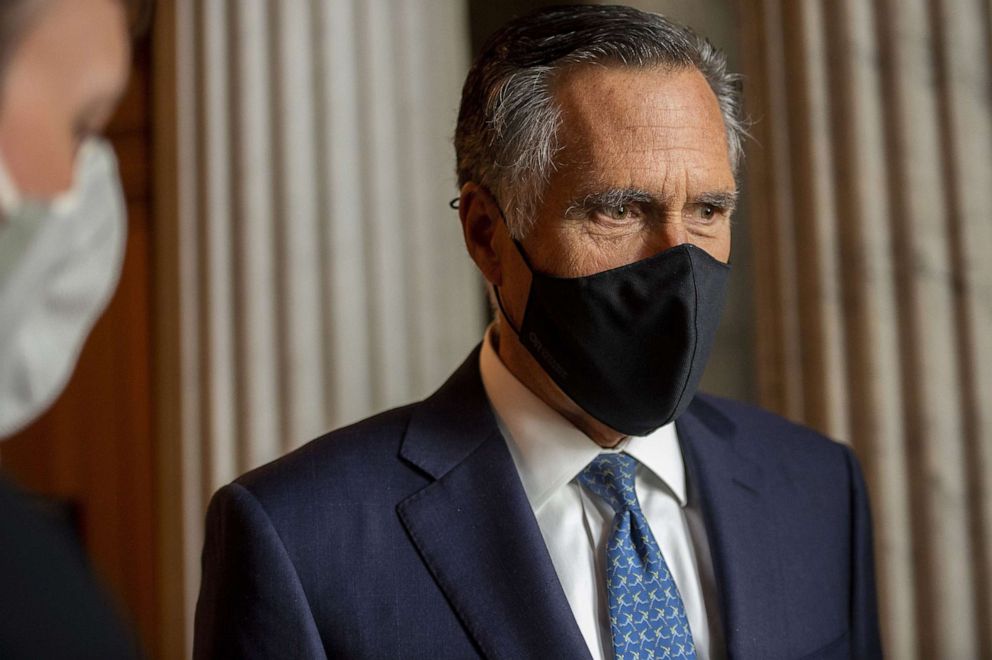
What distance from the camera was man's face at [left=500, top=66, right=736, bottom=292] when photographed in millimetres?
1657

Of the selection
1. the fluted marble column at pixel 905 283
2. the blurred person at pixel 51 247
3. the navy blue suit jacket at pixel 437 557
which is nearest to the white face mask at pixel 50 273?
the blurred person at pixel 51 247

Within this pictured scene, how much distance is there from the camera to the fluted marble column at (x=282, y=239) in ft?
8.75

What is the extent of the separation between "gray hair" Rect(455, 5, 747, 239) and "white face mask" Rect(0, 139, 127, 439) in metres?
0.91

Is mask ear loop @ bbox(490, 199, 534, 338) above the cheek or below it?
below

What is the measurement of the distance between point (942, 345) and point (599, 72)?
988 mm

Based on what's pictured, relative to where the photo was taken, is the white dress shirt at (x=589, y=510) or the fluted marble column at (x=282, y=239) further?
the fluted marble column at (x=282, y=239)

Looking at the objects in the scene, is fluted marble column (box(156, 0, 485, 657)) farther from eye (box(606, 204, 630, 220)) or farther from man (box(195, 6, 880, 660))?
eye (box(606, 204, 630, 220))

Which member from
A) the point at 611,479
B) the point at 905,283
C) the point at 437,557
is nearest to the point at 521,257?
the point at 611,479

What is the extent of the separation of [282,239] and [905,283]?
1477 mm

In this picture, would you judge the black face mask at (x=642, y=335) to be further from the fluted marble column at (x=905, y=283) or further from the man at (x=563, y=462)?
the fluted marble column at (x=905, y=283)

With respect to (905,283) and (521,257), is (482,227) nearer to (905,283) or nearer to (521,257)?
(521,257)

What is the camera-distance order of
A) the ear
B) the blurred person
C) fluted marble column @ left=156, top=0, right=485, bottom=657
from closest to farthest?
the blurred person < the ear < fluted marble column @ left=156, top=0, right=485, bottom=657

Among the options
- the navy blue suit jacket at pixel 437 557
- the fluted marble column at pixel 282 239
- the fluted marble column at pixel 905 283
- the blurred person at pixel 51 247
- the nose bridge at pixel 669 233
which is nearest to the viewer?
the blurred person at pixel 51 247

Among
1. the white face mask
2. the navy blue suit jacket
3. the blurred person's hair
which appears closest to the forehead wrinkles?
the navy blue suit jacket
